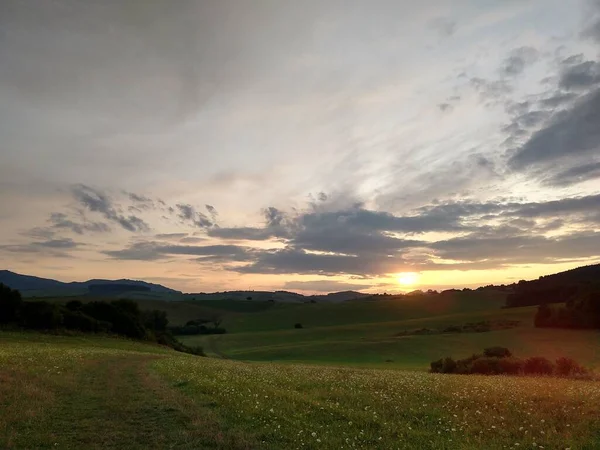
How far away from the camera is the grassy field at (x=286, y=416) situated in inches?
443

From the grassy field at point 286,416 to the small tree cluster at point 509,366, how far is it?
23.3 metres

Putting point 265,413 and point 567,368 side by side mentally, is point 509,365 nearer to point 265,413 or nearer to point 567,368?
point 567,368

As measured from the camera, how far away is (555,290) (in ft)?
510

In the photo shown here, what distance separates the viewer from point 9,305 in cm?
6994

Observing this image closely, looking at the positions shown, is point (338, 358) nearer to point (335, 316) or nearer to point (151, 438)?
point (151, 438)

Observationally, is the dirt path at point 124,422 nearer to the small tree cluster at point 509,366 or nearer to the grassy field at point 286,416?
the grassy field at point 286,416

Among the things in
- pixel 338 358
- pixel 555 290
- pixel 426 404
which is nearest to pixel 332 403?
pixel 426 404

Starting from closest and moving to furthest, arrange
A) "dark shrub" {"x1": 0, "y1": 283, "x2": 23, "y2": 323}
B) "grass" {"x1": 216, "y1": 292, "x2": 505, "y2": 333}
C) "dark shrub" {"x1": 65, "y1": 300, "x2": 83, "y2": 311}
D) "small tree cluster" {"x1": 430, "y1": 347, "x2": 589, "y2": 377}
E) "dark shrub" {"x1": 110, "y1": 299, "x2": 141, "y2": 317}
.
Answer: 1. "small tree cluster" {"x1": 430, "y1": 347, "x2": 589, "y2": 377}
2. "dark shrub" {"x1": 0, "y1": 283, "x2": 23, "y2": 323}
3. "dark shrub" {"x1": 65, "y1": 300, "x2": 83, "y2": 311}
4. "dark shrub" {"x1": 110, "y1": 299, "x2": 141, "y2": 317}
5. "grass" {"x1": 216, "y1": 292, "x2": 505, "y2": 333}

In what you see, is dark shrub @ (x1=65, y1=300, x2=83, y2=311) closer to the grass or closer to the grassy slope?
the grassy slope

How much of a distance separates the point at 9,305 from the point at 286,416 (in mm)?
71403

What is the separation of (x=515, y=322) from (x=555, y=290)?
51.8 meters

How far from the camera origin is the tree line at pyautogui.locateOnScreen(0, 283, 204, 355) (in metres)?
69.0

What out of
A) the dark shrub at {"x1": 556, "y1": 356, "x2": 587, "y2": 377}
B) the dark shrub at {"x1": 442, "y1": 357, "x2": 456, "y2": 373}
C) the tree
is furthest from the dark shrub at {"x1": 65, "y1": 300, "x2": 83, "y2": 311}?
the tree

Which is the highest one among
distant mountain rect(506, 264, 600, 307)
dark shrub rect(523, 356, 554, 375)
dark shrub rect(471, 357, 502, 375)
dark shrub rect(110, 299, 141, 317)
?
distant mountain rect(506, 264, 600, 307)
